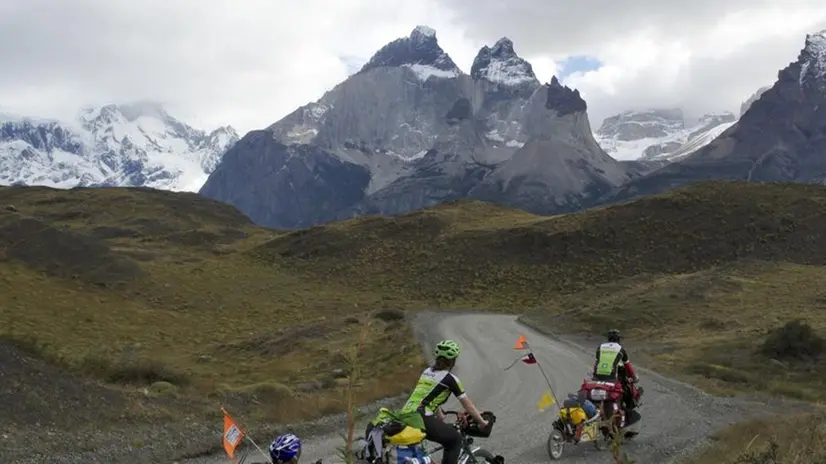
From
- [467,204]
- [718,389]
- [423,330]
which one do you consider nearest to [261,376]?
[423,330]

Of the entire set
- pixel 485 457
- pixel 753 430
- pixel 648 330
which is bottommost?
pixel 648 330

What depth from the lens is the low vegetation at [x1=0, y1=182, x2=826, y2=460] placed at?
28.4 metres

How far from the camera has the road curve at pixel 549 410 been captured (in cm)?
1504

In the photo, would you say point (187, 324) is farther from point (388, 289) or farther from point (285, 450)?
point (285, 450)

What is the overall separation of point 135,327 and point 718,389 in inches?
1518

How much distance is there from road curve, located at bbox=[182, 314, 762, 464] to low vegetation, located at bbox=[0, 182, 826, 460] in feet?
9.28

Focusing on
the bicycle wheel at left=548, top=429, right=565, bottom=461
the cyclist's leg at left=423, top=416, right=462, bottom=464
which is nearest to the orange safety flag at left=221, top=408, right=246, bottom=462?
the cyclist's leg at left=423, top=416, right=462, bottom=464

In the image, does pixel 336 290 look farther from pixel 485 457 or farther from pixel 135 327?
pixel 485 457

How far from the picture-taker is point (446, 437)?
30.8 feet

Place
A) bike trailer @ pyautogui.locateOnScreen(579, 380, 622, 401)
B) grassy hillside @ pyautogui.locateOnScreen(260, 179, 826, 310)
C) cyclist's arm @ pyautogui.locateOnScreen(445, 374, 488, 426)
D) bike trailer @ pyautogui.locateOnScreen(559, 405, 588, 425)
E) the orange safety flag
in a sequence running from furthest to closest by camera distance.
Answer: grassy hillside @ pyautogui.locateOnScreen(260, 179, 826, 310), bike trailer @ pyautogui.locateOnScreen(579, 380, 622, 401), bike trailer @ pyautogui.locateOnScreen(559, 405, 588, 425), cyclist's arm @ pyautogui.locateOnScreen(445, 374, 488, 426), the orange safety flag

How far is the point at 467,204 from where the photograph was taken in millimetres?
111000

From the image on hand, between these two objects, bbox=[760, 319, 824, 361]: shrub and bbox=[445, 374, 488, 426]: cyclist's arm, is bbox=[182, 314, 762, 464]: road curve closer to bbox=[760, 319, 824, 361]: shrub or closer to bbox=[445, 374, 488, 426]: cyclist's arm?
bbox=[445, 374, 488, 426]: cyclist's arm

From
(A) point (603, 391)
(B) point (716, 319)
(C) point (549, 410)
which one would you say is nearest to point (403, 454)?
(A) point (603, 391)

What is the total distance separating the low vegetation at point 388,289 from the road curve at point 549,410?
9.28ft
